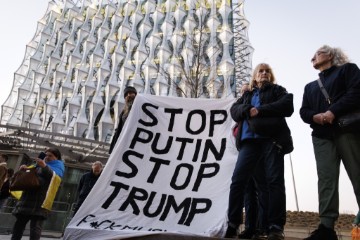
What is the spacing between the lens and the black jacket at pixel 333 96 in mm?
3053

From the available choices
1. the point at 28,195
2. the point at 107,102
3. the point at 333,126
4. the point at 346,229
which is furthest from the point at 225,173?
the point at 107,102

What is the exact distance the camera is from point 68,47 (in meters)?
50.3

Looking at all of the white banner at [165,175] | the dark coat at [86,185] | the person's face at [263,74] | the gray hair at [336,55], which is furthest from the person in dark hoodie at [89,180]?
the gray hair at [336,55]

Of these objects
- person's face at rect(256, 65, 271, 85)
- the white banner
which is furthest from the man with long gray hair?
the white banner

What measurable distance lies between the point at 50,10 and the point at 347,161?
60015 mm

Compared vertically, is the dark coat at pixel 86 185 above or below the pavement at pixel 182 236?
above

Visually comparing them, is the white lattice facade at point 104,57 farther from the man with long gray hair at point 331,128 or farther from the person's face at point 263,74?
the man with long gray hair at point 331,128

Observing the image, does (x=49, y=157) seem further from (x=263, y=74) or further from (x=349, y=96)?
(x=349, y=96)

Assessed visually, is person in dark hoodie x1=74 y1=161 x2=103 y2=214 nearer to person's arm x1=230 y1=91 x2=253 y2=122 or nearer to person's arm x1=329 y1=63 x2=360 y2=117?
person's arm x1=230 y1=91 x2=253 y2=122

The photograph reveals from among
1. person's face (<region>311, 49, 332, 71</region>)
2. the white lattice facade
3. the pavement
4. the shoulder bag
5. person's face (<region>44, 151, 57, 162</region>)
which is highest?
the white lattice facade

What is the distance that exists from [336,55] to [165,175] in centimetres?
210

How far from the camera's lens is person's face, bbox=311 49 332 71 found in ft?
11.3

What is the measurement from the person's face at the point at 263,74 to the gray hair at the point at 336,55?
0.55 metres

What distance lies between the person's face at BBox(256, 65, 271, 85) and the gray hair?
548 millimetres
